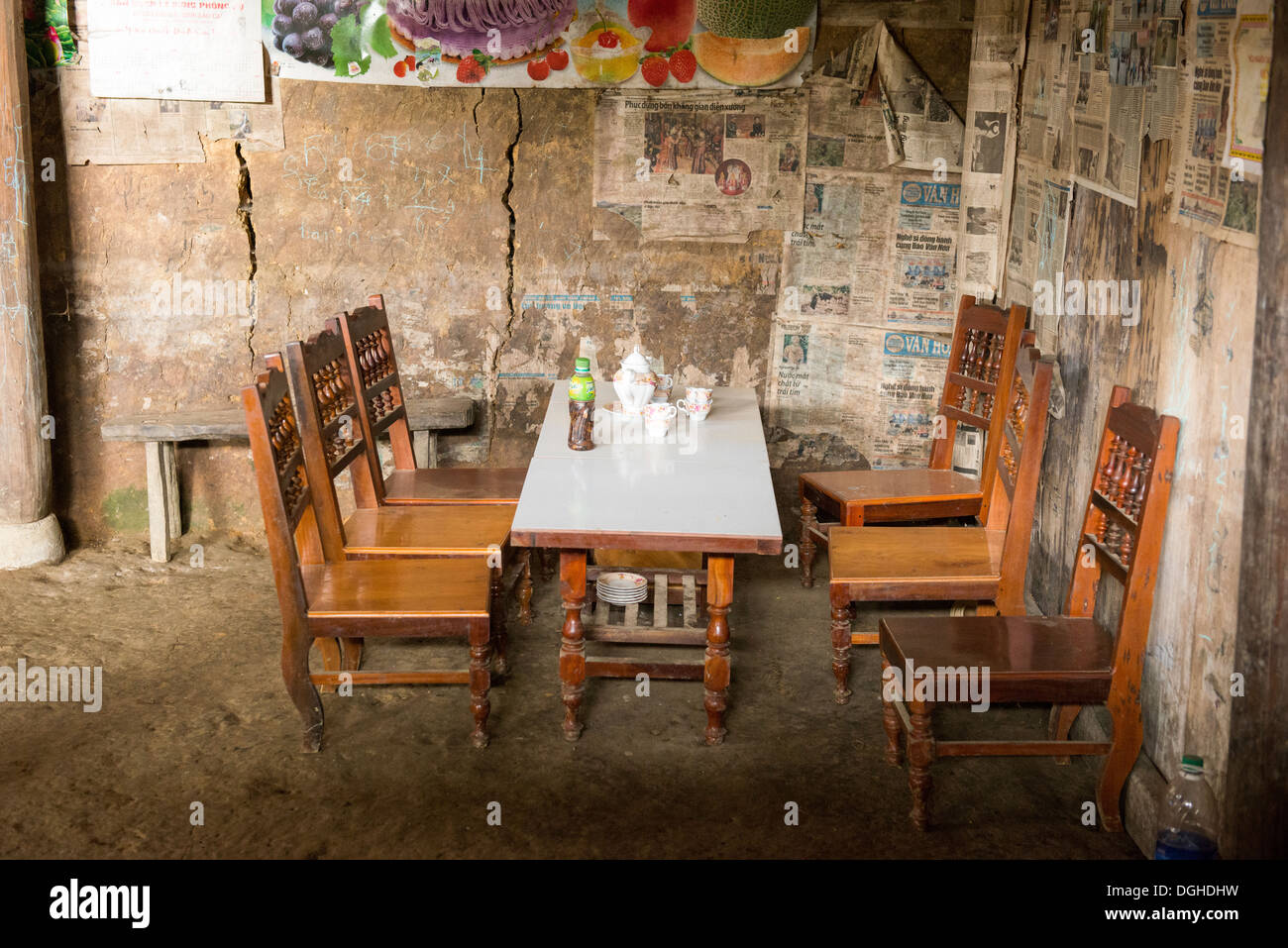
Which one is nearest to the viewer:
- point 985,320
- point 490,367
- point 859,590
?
point 859,590

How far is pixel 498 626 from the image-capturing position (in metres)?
3.74

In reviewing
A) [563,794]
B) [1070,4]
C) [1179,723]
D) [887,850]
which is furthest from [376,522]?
[1070,4]

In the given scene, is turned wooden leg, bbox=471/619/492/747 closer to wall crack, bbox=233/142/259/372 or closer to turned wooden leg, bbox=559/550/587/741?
turned wooden leg, bbox=559/550/587/741

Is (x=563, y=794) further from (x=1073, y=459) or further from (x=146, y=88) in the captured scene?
(x=146, y=88)

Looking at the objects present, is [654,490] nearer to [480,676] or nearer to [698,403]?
[480,676]

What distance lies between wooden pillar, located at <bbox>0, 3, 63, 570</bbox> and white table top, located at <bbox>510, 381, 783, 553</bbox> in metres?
1.95

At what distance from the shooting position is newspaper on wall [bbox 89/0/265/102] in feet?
14.8

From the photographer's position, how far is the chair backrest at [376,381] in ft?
12.7

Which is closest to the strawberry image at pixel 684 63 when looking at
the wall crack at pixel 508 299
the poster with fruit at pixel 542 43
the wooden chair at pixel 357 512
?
the poster with fruit at pixel 542 43

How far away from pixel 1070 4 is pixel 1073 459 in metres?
1.35

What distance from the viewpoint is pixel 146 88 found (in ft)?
15.1

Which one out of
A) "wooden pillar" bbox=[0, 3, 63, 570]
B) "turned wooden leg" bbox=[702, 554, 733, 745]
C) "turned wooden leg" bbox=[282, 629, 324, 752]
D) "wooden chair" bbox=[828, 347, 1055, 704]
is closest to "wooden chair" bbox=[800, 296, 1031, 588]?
"wooden chair" bbox=[828, 347, 1055, 704]

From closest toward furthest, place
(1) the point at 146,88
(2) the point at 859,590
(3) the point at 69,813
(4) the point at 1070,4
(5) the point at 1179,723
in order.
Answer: (5) the point at 1179,723 < (3) the point at 69,813 < (2) the point at 859,590 < (4) the point at 1070,4 < (1) the point at 146,88

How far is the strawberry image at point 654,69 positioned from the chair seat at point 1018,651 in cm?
242
